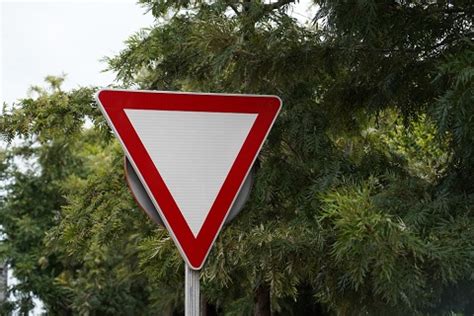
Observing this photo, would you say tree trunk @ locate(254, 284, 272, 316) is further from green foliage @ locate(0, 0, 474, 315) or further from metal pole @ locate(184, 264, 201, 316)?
metal pole @ locate(184, 264, 201, 316)

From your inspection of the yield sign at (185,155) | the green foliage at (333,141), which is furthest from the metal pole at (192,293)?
the green foliage at (333,141)

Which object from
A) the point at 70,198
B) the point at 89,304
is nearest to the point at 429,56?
the point at 70,198

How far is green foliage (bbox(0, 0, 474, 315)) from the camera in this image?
4500 millimetres

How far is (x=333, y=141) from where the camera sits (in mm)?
7609

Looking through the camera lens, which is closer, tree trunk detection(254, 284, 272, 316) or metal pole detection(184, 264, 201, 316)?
metal pole detection(184, 264, 201, 316)

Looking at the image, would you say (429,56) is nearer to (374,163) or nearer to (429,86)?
(429,86)

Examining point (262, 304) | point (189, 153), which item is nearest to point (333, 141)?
point (262, 304)

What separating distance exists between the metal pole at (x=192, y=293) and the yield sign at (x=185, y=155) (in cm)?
3

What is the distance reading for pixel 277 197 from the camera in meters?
7.38

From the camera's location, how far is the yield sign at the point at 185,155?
3348mm

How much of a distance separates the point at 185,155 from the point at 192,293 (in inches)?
19.4

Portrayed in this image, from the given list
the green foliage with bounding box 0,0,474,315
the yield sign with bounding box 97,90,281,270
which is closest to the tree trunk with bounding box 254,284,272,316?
the green foliage with bounding box 0,0,474,315

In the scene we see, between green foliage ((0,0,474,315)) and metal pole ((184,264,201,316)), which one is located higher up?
metal pole ((184,264,201,316))

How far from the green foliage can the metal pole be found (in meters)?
0.61
